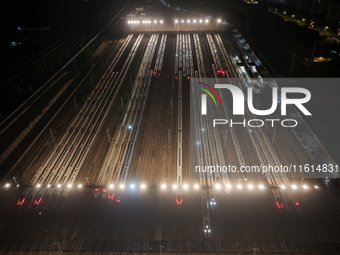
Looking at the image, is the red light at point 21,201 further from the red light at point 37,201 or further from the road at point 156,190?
the red light at point 37,201

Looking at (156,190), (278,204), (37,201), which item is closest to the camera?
(278,204)

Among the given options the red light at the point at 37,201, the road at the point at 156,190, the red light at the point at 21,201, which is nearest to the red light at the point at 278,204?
the road at the point at 156,190

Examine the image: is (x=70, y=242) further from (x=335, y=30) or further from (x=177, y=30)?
(x=335, y=30)

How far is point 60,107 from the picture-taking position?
30656 millimetres

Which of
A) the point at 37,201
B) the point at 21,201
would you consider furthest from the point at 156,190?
the point at 21,201

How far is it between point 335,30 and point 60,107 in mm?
57668

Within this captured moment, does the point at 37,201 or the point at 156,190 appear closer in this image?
the point at 37,201

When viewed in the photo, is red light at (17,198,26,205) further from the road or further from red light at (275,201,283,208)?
red light at (275,201,283,208)

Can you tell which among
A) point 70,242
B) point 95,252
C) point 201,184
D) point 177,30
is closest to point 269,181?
point 201,184

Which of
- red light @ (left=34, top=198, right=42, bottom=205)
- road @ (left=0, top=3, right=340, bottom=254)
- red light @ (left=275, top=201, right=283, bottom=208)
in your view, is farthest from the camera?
red light @ (left=34, top=198, right=42, bottom=205)

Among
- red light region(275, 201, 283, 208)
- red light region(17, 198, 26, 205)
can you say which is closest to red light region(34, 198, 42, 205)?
red light region(17, 198, 26, 205)

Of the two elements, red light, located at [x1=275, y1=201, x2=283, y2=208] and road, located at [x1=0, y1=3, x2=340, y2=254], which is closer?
road, located at [x1=0, y1=3, x2=340, y2=254]

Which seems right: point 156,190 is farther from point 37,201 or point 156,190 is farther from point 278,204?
point 278,204

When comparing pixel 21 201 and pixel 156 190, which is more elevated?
pixel 156 190
